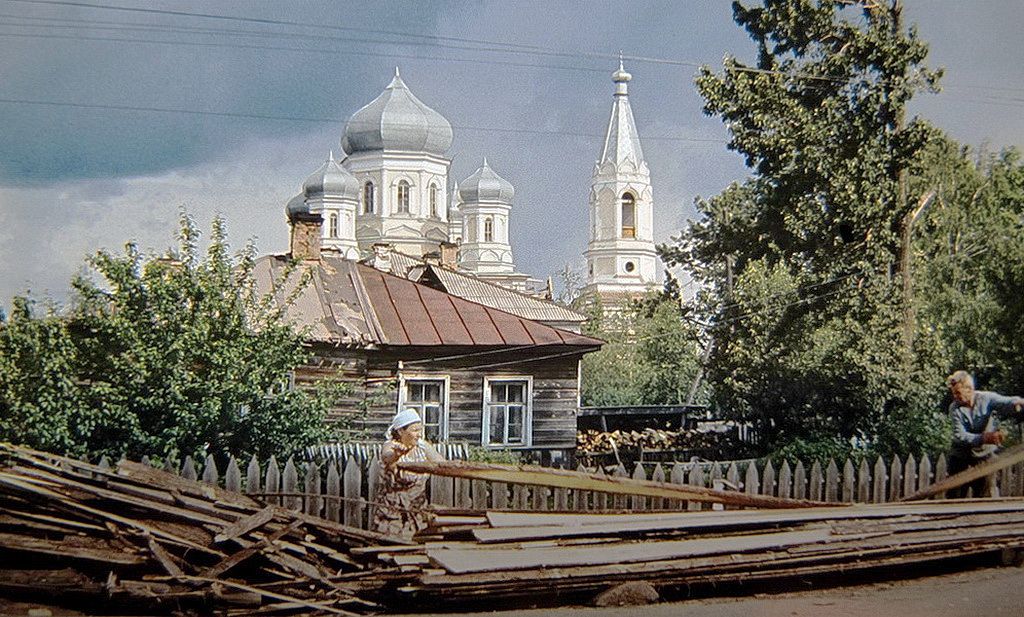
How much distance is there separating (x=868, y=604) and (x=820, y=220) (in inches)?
229

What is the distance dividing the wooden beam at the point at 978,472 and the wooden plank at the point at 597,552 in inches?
79.1

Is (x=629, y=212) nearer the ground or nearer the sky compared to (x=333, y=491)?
nearer the sky

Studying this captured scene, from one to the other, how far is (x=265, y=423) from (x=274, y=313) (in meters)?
0.80

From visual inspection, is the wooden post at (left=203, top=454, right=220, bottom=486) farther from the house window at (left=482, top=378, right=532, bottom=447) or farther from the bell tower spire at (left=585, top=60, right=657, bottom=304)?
the bell tower spire at (left=585, top=60, right=657, bottom=304)

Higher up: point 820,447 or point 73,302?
point 73,302

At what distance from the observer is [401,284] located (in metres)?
9.77

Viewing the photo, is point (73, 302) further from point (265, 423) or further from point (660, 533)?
point (660, 533)

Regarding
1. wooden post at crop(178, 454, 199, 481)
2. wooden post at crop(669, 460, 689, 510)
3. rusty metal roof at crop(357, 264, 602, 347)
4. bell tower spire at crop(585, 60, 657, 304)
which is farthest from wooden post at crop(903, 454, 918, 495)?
wooden post at crop(178, 454, 199, 481)

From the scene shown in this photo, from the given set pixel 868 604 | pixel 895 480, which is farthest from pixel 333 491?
pixel 895 480

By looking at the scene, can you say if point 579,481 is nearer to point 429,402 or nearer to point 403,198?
point 429,402

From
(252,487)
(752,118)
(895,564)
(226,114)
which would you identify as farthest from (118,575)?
(752,118)

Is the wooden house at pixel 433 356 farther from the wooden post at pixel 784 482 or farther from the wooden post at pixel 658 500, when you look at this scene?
the wooden post at pixel 784 482

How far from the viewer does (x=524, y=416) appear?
9.12 m

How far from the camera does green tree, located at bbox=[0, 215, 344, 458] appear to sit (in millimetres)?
6984
